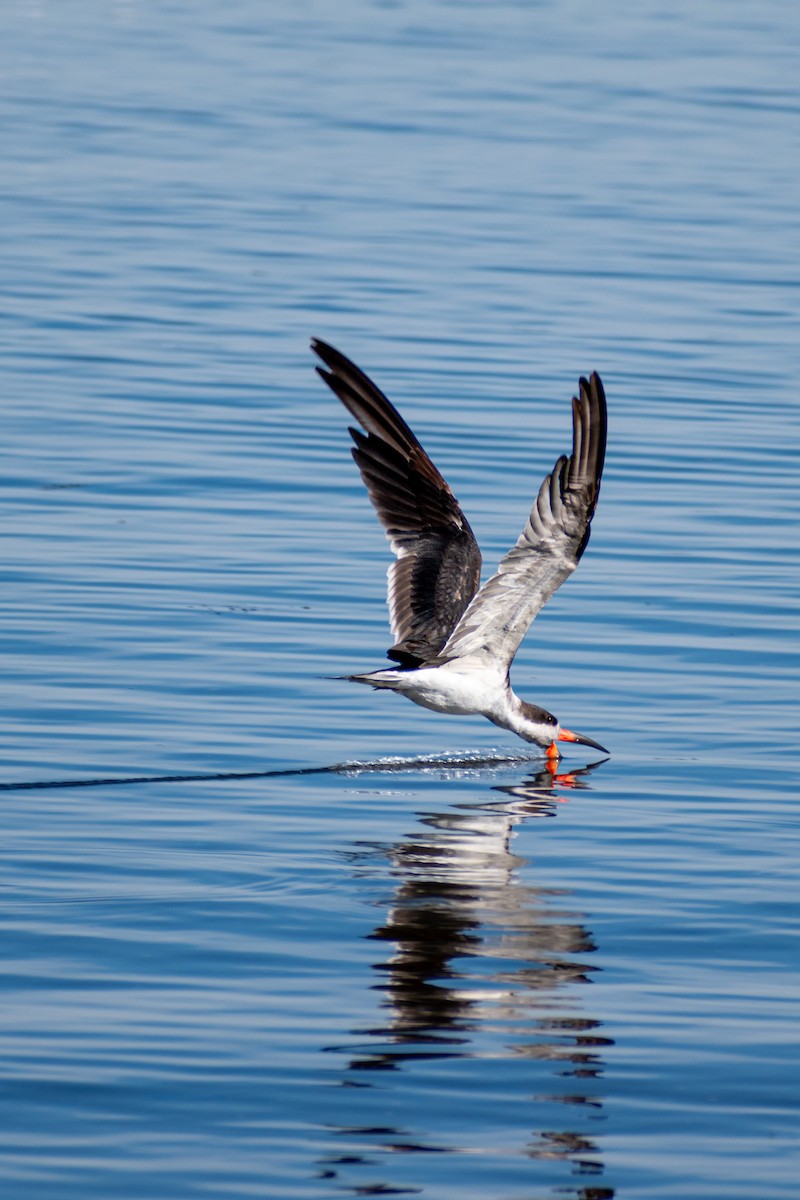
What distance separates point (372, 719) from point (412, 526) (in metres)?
1.02

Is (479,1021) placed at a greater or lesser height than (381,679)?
lesser

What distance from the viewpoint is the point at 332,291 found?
22.9 metres

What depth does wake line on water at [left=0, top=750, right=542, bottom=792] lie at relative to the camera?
984cm

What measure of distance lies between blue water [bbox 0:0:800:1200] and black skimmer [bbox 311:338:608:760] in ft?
1.35

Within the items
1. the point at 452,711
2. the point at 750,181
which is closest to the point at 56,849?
the point at 452,711

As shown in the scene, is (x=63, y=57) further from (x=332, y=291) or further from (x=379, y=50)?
(x=332, y=291)

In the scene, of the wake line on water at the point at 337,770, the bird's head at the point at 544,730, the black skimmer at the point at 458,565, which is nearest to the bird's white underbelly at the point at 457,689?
the black skimmer at the point at 458,565

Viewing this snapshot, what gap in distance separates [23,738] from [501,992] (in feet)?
11.7

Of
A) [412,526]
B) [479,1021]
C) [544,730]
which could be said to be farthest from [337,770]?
[479,1021]

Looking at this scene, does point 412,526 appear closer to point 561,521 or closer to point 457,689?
point 457,689

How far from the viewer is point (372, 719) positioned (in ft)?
37.8

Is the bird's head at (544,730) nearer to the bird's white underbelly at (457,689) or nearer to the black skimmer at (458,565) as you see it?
the black skimmer at (458,565)

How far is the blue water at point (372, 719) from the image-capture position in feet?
22.2

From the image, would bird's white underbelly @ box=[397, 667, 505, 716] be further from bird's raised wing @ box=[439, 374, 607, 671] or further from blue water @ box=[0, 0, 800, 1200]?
bird's raised wing @ box=[439, 374, 607, 671]
